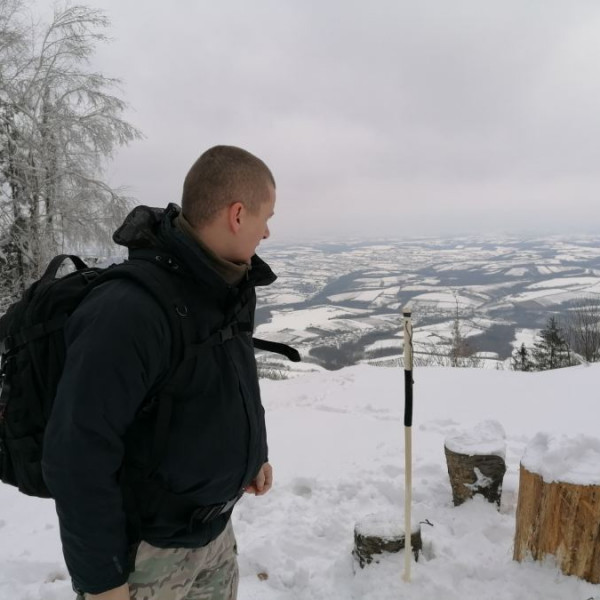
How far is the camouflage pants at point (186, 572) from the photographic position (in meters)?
1.50

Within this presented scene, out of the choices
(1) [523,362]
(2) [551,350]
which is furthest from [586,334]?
(1) [523,362]

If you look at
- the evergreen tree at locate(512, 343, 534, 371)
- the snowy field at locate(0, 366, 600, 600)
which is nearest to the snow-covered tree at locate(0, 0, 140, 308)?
the snowy field at locate(0, 366, 600, 600)

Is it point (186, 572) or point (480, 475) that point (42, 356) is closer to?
point (186, 572)

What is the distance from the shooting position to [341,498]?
4203 mm

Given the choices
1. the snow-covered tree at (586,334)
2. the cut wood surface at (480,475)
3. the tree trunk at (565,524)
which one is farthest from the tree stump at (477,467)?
the snow-covered tree at (586,334)

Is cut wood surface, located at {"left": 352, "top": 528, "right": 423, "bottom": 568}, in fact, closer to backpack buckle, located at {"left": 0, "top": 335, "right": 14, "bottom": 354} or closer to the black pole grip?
the black pole grip

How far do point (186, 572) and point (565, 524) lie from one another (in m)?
2.27

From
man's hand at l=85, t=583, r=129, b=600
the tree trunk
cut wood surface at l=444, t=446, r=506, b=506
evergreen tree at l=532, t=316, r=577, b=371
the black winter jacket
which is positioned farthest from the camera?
evergreen tree at l=532, t=316, r=577, b=371

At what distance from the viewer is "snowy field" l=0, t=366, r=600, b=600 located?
2885 mm

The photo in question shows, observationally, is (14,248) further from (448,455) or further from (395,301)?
(395,301)

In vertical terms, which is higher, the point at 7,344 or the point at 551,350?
the point at 7,344

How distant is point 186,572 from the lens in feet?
5.38

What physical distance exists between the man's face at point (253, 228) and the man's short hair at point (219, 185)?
0.08 feet

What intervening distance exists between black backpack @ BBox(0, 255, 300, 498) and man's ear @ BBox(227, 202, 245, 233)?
11.4 inches
